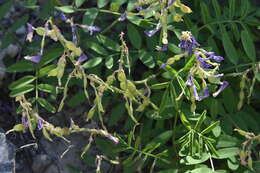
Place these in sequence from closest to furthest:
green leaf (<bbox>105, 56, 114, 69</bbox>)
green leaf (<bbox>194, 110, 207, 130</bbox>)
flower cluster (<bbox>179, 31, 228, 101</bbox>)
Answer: flower cluster (<bbox>179, 31, 228, 101</bbox>) < green leaf (<bbox>194, 110, 207, 130</bbox>) < green leaf (<bbox>105, 56, 114, 69</bbox>)

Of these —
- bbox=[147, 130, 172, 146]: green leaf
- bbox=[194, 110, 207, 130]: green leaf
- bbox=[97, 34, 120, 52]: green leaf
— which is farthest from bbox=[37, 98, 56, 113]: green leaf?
bbox=[194, 110, 207, 130]: green leaf

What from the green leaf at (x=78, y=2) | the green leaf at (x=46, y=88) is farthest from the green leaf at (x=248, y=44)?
the green leaf at (x=46, y=88)

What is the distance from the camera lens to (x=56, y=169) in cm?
221

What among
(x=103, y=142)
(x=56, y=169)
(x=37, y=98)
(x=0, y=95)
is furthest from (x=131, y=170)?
(x=0, y=95)

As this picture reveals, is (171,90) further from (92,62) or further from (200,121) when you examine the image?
(92,62)

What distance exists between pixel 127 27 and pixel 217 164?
653mm

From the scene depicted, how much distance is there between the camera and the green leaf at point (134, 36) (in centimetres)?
220

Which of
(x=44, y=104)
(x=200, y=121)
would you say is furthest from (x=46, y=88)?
(x=200, y=121)

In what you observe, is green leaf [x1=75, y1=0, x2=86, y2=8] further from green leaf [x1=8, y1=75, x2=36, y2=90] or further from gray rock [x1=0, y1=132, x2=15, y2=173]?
gray rock [x1=0, y1=132, x2=15, y2=173]

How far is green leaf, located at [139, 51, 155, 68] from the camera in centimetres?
214

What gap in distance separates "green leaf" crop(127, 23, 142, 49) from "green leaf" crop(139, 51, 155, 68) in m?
0.04

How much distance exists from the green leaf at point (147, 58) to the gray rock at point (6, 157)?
601 millimetres

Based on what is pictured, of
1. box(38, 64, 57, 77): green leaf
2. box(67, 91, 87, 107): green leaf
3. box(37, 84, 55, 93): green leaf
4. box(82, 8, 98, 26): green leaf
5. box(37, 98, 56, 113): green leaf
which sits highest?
box(82, 8, 98, 26): green leaf

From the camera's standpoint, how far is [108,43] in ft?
7.14
